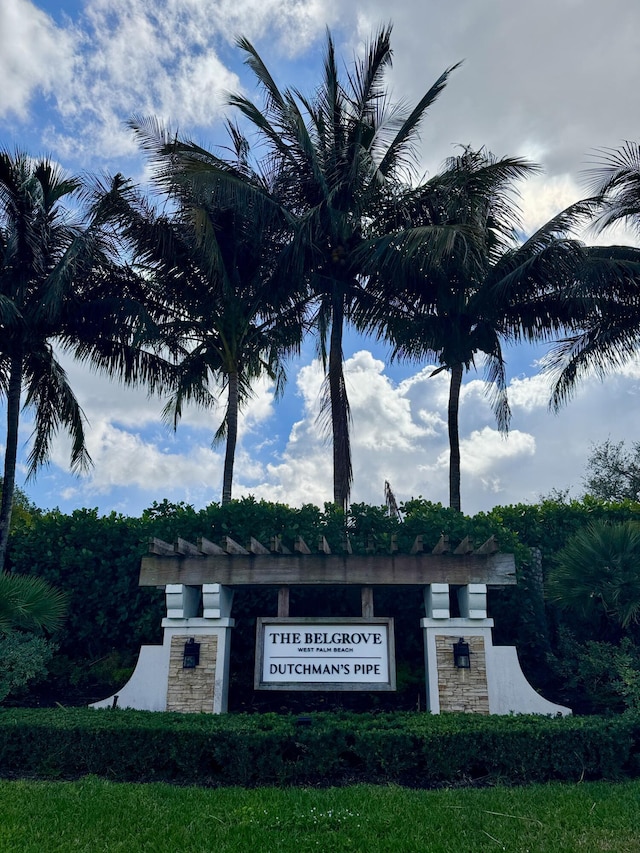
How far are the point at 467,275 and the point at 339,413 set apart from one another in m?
4.05

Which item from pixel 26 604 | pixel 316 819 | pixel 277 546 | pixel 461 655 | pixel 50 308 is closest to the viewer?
pixel 316 819

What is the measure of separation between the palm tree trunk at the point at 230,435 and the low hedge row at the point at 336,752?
7.45 meters

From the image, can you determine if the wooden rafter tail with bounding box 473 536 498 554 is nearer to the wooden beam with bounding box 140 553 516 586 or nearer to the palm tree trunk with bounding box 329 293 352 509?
the wooden beam with bounding box 140 553 516 586

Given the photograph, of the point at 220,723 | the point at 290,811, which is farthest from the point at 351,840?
the point at 220,723

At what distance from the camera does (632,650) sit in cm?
918

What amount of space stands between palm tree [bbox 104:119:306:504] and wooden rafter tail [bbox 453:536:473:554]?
22.3ft

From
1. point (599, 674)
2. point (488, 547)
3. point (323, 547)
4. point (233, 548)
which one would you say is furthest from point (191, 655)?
point (599, 674)

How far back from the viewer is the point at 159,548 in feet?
29.9

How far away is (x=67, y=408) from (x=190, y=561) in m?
8.91

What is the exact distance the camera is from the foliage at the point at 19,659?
9.14 metres

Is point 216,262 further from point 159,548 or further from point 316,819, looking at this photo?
point 316,819

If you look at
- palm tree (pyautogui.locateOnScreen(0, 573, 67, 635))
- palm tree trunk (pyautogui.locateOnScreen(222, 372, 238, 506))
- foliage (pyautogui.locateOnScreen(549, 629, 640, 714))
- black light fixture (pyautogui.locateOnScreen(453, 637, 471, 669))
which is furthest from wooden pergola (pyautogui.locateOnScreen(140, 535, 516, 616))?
palm tree trunk (pyautogui.locateOnScreen(222, 372, 238, 506))

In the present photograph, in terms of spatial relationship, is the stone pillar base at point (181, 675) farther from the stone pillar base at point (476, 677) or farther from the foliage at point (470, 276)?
the foliage at point (470, 276)

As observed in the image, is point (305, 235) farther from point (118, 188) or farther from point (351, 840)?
point (351, 840)
